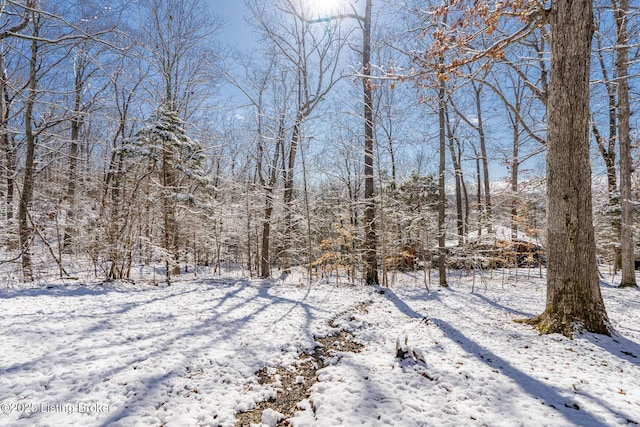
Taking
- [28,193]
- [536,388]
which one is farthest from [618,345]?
[28,193]

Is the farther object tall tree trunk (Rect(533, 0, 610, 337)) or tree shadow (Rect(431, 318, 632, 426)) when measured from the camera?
tall tree trunk (Rect(533, 0, 610, 337))

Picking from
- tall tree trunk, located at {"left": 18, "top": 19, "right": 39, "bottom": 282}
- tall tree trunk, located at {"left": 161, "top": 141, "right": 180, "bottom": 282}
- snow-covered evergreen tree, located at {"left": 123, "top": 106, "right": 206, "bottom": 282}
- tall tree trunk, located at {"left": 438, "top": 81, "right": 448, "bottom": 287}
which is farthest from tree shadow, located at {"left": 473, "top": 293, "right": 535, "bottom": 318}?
tall tree trunk, located at {"left": 18, "top": 19, "right": 39, "bottom": 282}

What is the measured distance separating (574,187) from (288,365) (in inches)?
171

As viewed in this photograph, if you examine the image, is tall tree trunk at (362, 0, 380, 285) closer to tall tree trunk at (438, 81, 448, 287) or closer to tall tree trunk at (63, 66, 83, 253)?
tall tree trunk at (438, 81, 448, 287)

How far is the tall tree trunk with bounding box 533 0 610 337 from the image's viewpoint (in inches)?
142

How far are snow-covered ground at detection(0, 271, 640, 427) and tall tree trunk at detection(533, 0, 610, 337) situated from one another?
0.34 metres

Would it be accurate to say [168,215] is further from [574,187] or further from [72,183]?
[574,187]

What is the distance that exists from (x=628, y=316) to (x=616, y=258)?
37.6 ft

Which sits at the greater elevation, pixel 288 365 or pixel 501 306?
pixel 288 365

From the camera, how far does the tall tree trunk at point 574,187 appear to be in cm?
360

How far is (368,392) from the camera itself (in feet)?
7.90

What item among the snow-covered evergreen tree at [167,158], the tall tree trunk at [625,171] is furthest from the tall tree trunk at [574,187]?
the snow-covered evergreen tree at [167,158]

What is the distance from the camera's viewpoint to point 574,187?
11.9ft

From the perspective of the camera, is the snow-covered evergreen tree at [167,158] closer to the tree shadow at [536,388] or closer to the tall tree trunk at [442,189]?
the tree shadow at [536,388]
